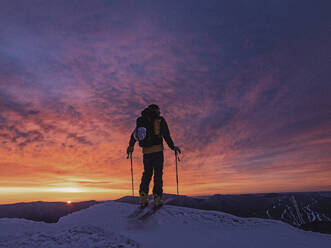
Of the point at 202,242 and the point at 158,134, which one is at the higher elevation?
the point at 158,134

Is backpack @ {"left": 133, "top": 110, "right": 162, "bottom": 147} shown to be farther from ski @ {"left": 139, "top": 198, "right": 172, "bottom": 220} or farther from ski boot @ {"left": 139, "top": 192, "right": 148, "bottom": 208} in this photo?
ski @ {"left": 139, "top": 198, "right": 172, "bottom": 220}

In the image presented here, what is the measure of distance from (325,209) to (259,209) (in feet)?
148

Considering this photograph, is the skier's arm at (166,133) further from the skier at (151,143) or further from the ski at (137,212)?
the ski at (137,212)

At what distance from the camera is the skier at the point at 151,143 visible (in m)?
7.94

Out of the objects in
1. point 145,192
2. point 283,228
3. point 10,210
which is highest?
point 145,192

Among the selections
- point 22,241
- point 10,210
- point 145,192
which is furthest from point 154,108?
point 10,210

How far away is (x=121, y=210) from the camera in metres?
7.87

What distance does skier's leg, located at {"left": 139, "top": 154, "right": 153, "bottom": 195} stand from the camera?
8.02 m

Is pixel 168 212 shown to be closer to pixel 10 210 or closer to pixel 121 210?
pixel 121 210

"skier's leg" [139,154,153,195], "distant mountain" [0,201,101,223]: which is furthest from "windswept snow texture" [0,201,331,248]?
"distant mountain" [0,201,101,223]

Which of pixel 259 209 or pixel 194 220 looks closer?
pixel 194 220

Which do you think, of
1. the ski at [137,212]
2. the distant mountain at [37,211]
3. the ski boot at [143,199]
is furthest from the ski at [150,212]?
the distant mountain at [37,211]

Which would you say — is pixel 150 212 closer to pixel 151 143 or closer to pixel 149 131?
pixel 151 143

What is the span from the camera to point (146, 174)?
26.6ft
